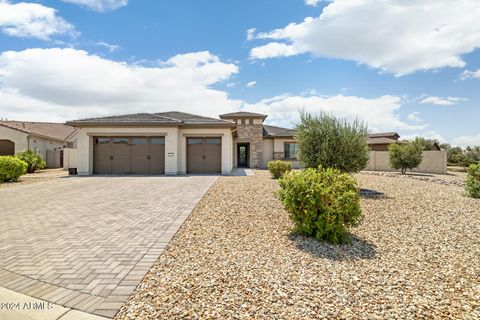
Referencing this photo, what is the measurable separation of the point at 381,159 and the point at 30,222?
26510 millimetres

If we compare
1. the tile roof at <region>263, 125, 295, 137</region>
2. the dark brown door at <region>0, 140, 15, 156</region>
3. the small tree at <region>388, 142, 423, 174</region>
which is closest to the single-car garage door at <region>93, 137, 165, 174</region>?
the dark brown door at <region>0, 140, 15, 156</region>

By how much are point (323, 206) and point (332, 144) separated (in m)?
6.08

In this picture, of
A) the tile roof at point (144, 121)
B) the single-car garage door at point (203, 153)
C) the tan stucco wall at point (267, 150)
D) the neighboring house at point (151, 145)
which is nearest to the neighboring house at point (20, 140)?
the tile roof at point (144, 121)

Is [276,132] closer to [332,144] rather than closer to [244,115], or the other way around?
[244,115]

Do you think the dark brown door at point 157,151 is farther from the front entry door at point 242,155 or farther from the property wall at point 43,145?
the front entry door at point 242,155

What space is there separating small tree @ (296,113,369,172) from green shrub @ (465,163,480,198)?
3.74 metres

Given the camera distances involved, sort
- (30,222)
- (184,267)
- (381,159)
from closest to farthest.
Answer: (184,267), (30,222), (381,159)

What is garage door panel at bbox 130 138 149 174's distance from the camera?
1755 centimetres

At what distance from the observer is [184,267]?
377 cm

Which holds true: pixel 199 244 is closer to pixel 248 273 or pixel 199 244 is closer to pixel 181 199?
pixel 248 273

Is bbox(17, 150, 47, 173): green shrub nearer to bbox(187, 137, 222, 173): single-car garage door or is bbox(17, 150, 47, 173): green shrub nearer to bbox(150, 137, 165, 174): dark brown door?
bbox(150, 137, 165, 174): dark brown door

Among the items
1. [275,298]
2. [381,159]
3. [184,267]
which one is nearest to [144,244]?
[184,267]

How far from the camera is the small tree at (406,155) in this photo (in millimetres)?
19755

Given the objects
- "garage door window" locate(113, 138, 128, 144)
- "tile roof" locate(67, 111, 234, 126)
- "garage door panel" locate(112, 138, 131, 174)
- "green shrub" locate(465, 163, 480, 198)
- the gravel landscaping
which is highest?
"tile roof" locate(67, 111, 234, 126)
